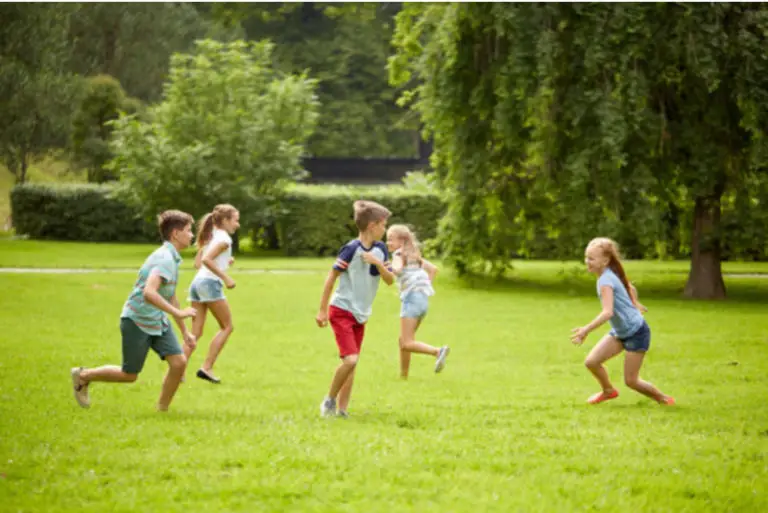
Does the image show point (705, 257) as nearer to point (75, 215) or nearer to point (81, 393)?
point (81, 393)

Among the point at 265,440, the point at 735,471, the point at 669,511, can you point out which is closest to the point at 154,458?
the point at 265,440

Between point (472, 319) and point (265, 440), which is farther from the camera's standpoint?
point (472, 319)

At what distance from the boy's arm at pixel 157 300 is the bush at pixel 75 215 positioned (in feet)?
102

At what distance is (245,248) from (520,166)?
16.9m

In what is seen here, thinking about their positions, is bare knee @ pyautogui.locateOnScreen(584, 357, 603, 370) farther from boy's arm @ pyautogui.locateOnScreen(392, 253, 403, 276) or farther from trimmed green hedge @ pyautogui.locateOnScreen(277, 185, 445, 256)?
trimmed green hedge @ pyautogui.locateOnScreen(277, 185, 445, 256)

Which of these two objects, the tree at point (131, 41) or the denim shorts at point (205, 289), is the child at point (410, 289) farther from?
the tree at point (131, 41)

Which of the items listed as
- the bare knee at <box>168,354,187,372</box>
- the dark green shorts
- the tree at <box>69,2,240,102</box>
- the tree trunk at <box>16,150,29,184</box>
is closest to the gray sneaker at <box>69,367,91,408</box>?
the dark green shorts

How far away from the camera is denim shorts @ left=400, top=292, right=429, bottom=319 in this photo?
11508mm

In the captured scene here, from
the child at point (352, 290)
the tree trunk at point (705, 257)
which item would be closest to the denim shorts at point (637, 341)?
the child at point (352, 290)

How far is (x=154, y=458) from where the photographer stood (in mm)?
6773

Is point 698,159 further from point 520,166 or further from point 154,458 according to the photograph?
point 154,458

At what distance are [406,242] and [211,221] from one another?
1944 mm

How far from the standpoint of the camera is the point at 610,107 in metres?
19.9

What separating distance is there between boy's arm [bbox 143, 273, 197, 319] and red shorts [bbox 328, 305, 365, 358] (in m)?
1.12
